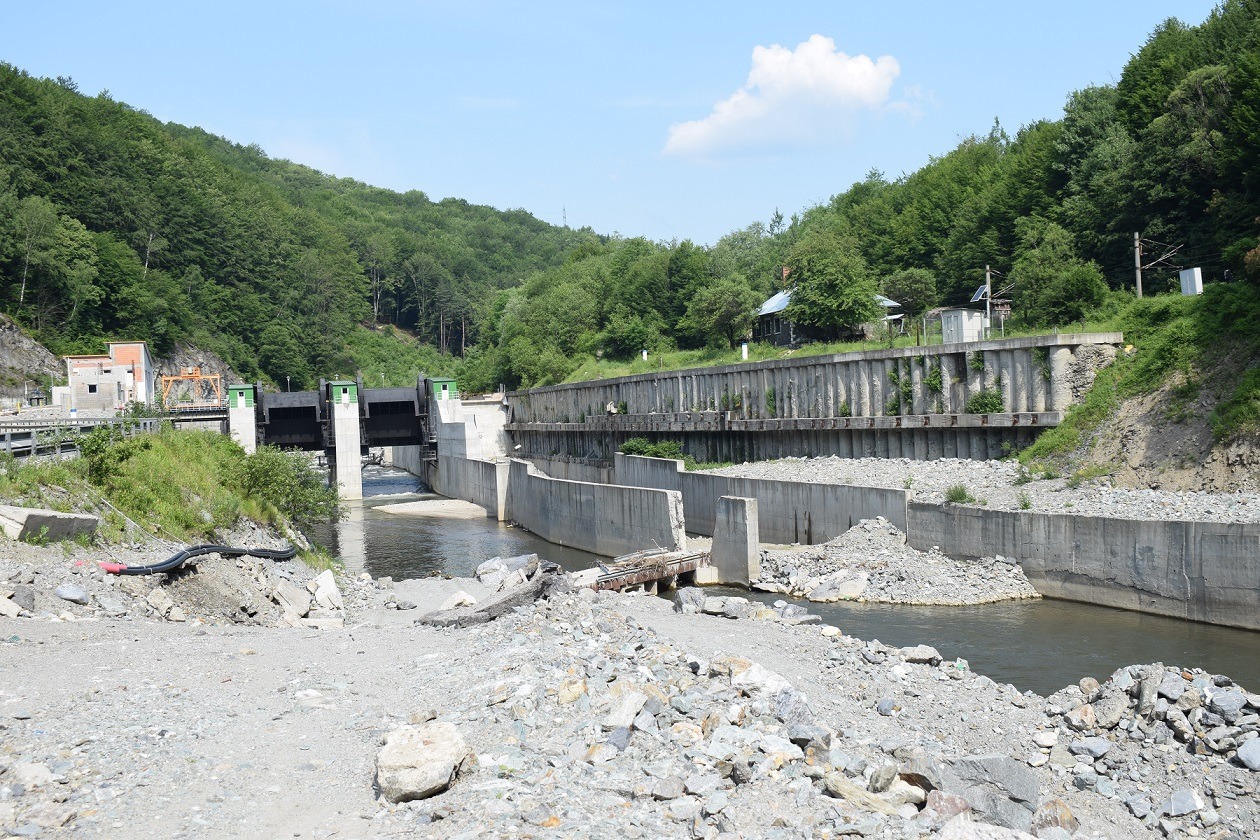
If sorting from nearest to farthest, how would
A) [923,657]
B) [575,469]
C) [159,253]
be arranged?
[923,657] → [575,469] → [159,253]

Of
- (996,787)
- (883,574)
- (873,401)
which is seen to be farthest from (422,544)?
(996,787)

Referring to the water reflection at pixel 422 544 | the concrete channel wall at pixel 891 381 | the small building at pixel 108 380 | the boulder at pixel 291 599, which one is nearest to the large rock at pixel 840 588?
the concrete channel wall at pixel 891 381

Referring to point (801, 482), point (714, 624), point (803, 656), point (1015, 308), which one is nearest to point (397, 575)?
point (801, 482)

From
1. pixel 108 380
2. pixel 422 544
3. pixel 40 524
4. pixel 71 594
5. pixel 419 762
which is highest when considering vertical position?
pixel 108 380

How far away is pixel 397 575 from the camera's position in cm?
3306

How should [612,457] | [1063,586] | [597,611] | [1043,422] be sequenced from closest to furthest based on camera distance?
[597,611], [1063,586], [1043,422], [612,457]

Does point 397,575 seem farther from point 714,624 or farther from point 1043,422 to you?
point 1043,422

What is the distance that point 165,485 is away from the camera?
23.3 meters

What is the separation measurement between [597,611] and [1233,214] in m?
35.2

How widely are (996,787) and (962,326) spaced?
1158 inches

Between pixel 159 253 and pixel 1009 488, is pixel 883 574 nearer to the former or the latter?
pixel 1009 488

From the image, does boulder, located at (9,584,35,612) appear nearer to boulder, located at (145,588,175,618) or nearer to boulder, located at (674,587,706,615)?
boulder, located at (145,588,175,618)

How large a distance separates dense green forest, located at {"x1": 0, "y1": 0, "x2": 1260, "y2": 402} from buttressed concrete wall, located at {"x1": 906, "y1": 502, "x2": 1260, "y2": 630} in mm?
10123

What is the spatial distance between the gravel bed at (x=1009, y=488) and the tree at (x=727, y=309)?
27.7 m
